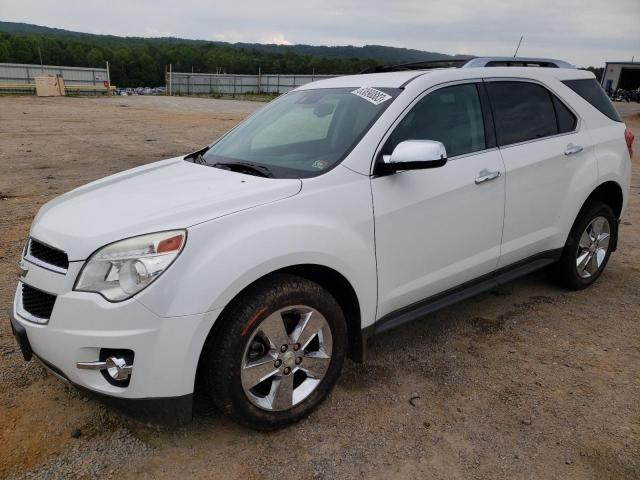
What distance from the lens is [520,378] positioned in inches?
121

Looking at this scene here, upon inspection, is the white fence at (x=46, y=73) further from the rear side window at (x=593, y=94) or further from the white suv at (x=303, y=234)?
the rear side window at (x=593, y=94)

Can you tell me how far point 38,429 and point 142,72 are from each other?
7565 cm

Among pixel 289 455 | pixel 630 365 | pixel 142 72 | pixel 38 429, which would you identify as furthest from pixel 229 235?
pixel 142 72

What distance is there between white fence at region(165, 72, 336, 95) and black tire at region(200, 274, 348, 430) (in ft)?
135

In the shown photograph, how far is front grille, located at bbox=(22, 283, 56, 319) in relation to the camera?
2273 millimetres

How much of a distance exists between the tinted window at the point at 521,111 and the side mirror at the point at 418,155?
96 centimetres

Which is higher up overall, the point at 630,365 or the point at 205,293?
the point at 205,293

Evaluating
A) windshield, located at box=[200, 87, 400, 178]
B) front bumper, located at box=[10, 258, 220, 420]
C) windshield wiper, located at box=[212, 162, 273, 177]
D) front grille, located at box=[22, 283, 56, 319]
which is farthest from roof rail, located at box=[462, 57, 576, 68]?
front grille, located at box=[22, 283, 56, 319]

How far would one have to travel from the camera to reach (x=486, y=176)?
3178 millimetres

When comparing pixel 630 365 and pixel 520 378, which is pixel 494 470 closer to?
pixel 520 378

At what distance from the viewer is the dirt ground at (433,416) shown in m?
2.35

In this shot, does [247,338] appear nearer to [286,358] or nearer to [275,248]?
[286,358]

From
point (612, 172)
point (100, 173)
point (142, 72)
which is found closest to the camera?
point (612, 172)

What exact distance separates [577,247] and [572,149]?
0.79 m
